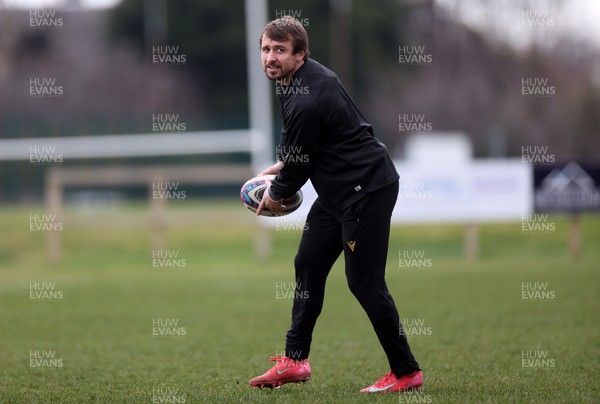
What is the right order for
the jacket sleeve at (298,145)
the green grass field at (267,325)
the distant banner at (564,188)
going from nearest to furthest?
1. the jacket sleeve at (298,145)
2. the green grass field at (267,325)
3. the distant banner at (564,188)

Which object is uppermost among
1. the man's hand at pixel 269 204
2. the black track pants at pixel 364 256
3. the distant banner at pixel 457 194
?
the man's hand at pixel 269 204

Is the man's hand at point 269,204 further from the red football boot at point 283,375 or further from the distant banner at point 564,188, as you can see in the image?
the distant banner at point 564,188

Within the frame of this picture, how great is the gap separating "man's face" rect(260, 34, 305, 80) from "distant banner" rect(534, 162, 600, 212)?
439 inches

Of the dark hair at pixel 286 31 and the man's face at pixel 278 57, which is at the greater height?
the dark hair at pixel 286 31

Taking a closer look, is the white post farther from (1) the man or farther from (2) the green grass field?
→ (1) the man

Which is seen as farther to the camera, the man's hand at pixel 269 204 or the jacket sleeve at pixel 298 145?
the man's hand at pixel 269 204

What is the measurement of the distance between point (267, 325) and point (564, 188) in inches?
322

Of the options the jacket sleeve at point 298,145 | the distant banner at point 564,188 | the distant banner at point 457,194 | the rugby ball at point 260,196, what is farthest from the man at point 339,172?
the distant banner at point 564,188

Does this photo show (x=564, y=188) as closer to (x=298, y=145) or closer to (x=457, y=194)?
(x=457, y=194)

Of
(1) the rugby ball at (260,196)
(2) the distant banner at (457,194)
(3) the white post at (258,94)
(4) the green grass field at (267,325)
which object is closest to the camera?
(1) the rugby ball at (260,196)

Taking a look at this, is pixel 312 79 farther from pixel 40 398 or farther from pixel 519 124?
pixel 519 124

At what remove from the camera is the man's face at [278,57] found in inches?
217

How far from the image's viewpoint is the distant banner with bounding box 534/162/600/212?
628 inches

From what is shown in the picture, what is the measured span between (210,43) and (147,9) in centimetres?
385
